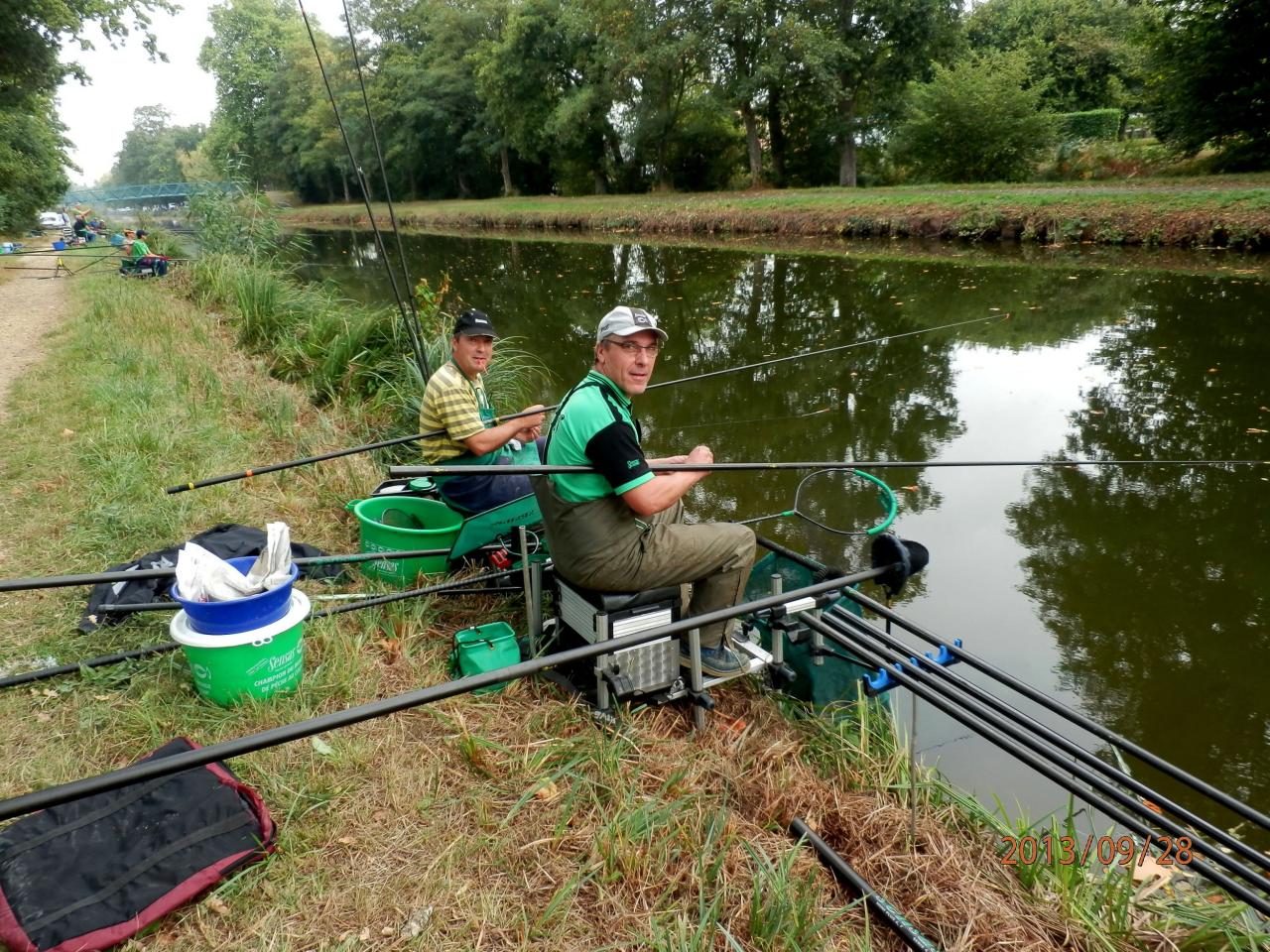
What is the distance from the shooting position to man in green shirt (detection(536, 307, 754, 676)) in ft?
7.53

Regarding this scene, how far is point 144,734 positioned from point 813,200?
60.8 feet

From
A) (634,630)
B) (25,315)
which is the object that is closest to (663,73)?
(25,315)

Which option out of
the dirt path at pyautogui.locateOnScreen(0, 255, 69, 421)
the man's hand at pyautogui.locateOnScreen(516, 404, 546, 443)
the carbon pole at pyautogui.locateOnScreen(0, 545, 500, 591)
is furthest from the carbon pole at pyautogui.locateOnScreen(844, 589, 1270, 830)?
the dirt path at pyautogui.locateOnScreen(0, 255, 69, 421)

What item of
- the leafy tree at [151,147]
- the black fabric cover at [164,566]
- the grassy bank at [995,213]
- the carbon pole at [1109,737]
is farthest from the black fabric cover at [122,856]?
the leafy tree at [151,147]

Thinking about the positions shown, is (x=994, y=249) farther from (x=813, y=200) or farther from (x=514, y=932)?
(x=514, y=932)

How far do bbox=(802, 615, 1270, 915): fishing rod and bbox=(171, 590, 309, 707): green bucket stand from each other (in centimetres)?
168

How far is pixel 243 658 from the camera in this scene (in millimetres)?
2320

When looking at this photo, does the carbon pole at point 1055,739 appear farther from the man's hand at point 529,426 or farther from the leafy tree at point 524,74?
the leafy tree at point 524,74

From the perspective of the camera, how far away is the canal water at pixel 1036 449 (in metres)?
3.15

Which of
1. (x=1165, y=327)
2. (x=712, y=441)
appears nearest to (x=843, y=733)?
(x=712, y=441)

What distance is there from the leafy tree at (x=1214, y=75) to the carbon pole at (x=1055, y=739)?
58.2ft

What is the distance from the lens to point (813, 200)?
18.5 metres

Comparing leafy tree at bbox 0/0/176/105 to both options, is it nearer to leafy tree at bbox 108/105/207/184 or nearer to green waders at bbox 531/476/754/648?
green waders at bbox 531/476/754/648

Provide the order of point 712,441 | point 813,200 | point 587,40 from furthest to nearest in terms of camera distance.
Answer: point 587,40
point 813,200
point 712,441
